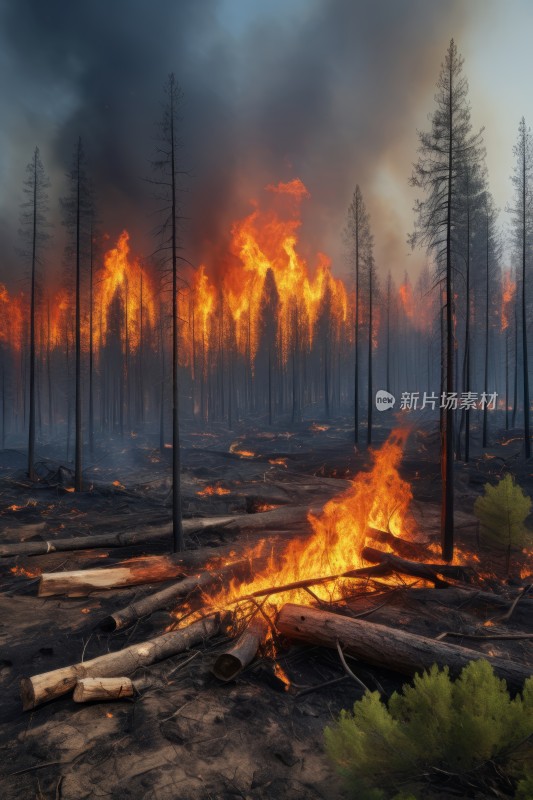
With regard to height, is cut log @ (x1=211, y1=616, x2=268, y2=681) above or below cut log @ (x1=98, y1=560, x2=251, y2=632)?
above

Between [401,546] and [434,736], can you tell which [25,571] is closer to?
[401,546]

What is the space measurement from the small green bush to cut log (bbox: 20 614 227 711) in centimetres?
378

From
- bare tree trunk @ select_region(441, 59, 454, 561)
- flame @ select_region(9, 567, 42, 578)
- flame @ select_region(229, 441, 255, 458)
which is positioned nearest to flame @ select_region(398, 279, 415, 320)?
flame @ select_region(229, 441, 255, 458)

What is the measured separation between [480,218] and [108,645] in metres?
28.5

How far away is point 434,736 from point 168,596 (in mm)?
6348

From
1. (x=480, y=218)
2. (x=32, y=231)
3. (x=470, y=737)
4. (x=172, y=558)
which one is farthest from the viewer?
(x=480, y=218)

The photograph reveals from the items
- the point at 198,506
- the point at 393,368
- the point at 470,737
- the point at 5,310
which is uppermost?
the point at 5,310

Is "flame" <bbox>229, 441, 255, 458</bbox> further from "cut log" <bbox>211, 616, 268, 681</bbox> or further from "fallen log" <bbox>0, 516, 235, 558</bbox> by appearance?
"cut log" <bbox>211, 616, 268, 681</bbox>

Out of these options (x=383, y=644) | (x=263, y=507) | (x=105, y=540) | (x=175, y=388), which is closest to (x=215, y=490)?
(x=263, y=507)

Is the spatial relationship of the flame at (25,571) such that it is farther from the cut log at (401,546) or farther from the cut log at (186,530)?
the cut log at (401,546)

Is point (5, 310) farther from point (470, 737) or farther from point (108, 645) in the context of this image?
point (470, 737)

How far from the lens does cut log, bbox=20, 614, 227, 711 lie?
496 centimetres

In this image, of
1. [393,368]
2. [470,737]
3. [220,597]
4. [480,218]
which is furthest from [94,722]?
[393,368]

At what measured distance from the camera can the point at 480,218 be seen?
2462 cm
